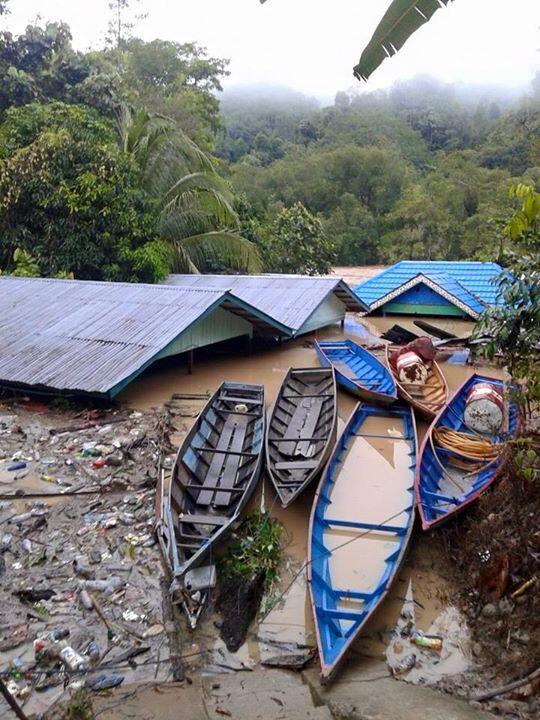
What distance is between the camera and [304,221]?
2312cm

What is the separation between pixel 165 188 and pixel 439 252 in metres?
18.4

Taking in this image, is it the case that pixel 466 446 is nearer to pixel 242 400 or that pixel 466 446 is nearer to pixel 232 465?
pixel 232 465

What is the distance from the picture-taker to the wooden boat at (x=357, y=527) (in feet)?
15.7

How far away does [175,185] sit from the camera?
55.1 ft

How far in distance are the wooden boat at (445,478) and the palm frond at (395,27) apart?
462cm

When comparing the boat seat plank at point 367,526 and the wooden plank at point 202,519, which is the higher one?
the wooden plank at point 202,519

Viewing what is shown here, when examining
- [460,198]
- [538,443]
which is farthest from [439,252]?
[538,443]

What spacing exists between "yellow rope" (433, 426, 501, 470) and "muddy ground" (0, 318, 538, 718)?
1288mm

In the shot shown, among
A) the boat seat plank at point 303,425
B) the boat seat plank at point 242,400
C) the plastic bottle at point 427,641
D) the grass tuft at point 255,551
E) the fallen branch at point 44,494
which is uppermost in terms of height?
the boat seat plank at point 242,400

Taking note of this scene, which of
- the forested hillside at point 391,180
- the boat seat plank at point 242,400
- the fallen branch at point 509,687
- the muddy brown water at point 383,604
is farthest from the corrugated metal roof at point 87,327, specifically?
the forested hillside at point 391,180

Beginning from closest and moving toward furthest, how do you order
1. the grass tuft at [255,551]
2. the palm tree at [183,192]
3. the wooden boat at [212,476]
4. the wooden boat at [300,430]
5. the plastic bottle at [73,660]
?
the plastic bottle at [73,660], the wooden boat at [212,476], the grass tuft at [255,551], the wooden boat at [300,430], the palm tree at [183,192]

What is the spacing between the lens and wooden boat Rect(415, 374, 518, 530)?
6242mm

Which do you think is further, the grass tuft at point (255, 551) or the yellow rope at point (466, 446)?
the yellow rope at point (466, 446)

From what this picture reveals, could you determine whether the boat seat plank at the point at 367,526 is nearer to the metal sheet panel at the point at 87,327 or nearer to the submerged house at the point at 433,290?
the metal sheet panel at the point at 87,327
